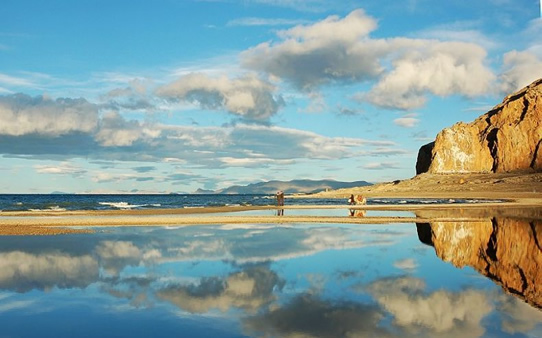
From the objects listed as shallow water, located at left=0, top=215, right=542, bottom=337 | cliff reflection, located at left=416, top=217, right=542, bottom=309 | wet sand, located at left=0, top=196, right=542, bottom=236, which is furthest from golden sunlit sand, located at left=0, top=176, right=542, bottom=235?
shallow water, located at left=0, top=215, right=542, bottom=337

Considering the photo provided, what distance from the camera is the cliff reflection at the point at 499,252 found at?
1538 cm

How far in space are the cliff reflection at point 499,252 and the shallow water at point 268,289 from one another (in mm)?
94

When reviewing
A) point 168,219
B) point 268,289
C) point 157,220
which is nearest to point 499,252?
point 268,289

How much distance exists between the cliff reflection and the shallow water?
94 mm

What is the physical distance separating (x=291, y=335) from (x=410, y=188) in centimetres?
18389

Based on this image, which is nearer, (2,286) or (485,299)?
(485,299)

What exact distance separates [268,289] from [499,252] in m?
12.7

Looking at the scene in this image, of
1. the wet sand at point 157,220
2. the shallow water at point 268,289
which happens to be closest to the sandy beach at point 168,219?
the wet sand at point 157,220

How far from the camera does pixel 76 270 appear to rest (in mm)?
18125

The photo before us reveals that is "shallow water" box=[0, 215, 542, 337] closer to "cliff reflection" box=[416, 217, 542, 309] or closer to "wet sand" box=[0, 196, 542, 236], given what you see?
"cliff reflection" box=[416, 217, 542, 309]

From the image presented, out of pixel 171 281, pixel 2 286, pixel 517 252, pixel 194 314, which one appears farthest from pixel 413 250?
pixel 2 286

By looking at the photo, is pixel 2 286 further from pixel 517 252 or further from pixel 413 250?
pixel 517 252

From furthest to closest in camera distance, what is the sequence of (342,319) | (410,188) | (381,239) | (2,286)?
→ (410,188), (381,239), (2,286), (342,319)

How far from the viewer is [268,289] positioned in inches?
567
